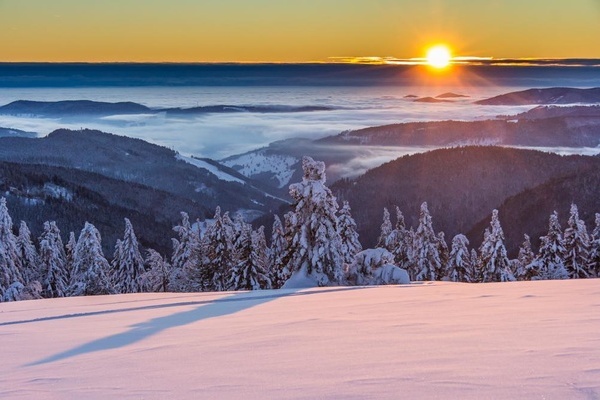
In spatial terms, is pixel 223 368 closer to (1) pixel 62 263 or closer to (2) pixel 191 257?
(2) pixel 191 257

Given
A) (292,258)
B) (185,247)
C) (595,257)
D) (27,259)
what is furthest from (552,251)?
(27,259)

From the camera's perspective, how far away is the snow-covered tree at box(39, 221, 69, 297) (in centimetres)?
4728

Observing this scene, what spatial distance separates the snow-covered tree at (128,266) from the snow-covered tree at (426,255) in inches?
794

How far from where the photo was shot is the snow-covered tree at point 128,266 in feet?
164

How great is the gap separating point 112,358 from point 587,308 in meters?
6.83

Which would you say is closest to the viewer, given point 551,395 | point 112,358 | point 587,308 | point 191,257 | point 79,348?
point 551,395

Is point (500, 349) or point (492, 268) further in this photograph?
point (492, 268)

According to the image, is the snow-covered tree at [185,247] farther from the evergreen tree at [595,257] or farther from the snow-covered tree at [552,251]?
the evergreen tree at [595,257]

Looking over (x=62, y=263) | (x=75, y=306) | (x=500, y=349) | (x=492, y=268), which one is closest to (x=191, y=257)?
(x=62, y=263)

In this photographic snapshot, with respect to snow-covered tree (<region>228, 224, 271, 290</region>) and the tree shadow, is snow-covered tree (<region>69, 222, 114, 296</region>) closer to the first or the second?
snow-covered tree (<region>228, 224, 271, 290</region>)

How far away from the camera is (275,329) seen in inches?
390

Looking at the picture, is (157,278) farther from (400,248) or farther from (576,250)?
(576,250)

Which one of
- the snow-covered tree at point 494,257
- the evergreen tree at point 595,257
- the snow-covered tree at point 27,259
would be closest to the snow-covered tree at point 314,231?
the snow-covered tree at point 494,257

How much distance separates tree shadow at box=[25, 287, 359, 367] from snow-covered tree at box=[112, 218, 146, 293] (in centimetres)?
3467
